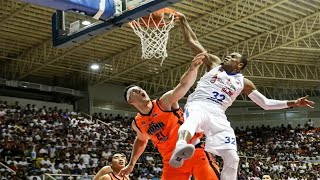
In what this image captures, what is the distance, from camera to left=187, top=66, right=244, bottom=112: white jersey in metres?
5.08

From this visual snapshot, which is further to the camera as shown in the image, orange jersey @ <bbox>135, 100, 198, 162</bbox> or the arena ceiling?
the arena ceiling

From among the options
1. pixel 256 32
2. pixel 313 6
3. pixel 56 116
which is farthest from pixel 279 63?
pixel 56 116

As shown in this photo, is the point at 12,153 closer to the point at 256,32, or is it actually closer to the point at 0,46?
the point at 0,46

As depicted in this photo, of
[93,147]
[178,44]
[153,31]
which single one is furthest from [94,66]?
[153,31]

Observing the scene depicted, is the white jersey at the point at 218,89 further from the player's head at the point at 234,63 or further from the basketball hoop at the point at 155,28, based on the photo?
the basketball hoop at the point at 155,28

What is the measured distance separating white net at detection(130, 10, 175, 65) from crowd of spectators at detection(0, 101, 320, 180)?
13.9ft

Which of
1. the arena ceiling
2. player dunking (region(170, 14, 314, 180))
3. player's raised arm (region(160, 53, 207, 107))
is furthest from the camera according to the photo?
the arena ceiling

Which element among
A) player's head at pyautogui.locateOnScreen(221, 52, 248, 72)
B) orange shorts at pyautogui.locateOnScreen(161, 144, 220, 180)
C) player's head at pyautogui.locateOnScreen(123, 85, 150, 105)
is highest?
player's head at pyautogui.locateOnScreen(221, 52, 248, 72)

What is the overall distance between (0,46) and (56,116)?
13.6 ft

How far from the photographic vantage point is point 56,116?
22.8 meters

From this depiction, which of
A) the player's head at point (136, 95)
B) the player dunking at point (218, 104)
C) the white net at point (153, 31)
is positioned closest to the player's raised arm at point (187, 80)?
the player dunking at point (218, 104)

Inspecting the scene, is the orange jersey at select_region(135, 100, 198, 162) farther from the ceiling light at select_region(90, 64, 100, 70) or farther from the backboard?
the ceiling light at select_region(90, 64, 100, 70)

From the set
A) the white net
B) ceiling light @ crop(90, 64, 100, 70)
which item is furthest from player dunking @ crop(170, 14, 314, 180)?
ceiling light @ crop(90, 64, 100, 70)

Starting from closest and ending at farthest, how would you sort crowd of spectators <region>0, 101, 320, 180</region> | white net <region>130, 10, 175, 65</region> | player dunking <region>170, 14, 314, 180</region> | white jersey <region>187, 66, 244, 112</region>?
player dunking <region>170, 14, 314, 180</region>
white jersey <region>187, 66, 244, 112</region>
white net <region>130, 10, 175, 65</region>
crowd of spectators <region>0, 101, 320, 180</region>
